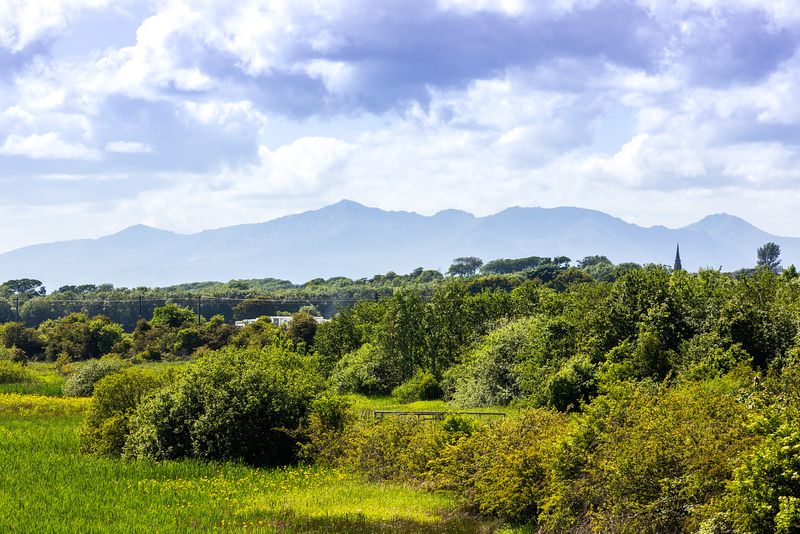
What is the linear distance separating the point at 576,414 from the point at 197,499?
369 inches

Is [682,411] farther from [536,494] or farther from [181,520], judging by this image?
[181,520]

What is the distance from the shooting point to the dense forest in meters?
13.1

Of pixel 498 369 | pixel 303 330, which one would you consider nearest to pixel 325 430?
pixel 498 369

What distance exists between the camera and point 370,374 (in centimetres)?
5497

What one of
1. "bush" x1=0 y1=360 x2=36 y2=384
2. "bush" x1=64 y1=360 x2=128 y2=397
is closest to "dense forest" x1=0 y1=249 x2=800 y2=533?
"bush" x1=64 y1=360 x2=128 y2=397

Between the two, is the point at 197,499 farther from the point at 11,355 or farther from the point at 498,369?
the point at 11,355

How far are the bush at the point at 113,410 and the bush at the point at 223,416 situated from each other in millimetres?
714

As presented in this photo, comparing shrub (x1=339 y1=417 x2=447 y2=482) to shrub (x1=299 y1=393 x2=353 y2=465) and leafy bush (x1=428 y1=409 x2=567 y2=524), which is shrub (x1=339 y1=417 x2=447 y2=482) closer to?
shrub (x1=299 y1=393 x2=353 y2=465)

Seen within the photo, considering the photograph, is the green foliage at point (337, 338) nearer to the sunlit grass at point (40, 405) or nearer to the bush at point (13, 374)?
the bush at point (13, 374)

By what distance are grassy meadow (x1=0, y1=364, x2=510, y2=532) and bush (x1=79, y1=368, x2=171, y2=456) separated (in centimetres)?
91

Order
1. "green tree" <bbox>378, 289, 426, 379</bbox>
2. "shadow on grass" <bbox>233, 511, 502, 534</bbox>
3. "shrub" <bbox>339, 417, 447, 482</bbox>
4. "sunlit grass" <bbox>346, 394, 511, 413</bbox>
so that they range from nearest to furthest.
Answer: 1. "shadow on grass" <bbox>233, 511, 502, 534</bbox>
2. "shrub" <bbox>339, 417, 447, 482</bbox>
3. "sunlit grass" <bbox>346, 394, 511, 413</bbox>
4. "green tree" <bbox>378, 289, 426, 379</bbox>

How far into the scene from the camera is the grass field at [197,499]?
599 inches

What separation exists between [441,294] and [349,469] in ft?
118

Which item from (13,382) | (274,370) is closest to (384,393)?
(13,382)
